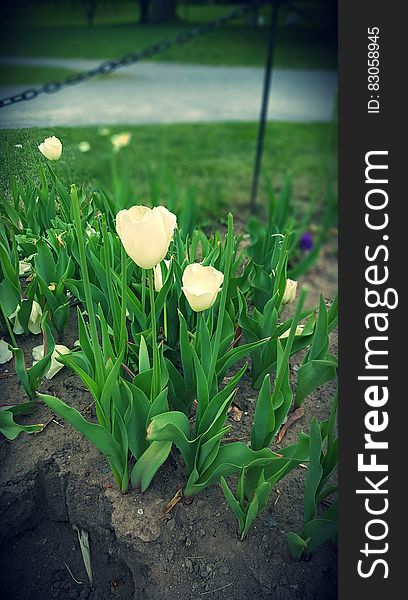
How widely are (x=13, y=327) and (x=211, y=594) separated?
1.55 feet

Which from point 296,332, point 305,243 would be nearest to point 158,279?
point 296,332

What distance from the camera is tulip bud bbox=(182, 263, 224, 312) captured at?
77 cm

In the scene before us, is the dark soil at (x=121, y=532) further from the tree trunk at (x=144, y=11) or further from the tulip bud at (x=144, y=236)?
the tree trunk at (x=144, y=11)

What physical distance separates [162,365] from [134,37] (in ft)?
4.91

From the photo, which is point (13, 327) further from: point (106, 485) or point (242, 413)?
point (242, 413)

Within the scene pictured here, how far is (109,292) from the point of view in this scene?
0.87 metres

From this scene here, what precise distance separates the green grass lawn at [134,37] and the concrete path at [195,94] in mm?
168

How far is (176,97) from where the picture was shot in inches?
161

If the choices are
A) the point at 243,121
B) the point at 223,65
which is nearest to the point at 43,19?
the point at 243,121

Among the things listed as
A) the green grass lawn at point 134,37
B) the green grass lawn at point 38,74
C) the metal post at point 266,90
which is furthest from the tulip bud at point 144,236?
the green grass lawn at point 38,74

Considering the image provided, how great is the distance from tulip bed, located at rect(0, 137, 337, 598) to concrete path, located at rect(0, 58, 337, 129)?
2585mm

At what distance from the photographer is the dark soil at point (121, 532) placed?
2.72ft

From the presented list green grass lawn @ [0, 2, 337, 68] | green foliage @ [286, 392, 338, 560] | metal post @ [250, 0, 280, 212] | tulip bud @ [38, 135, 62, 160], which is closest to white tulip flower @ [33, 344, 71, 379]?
tulip bud @ [38, 135, 62, 160]

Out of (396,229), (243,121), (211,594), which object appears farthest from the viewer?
(243,121)
